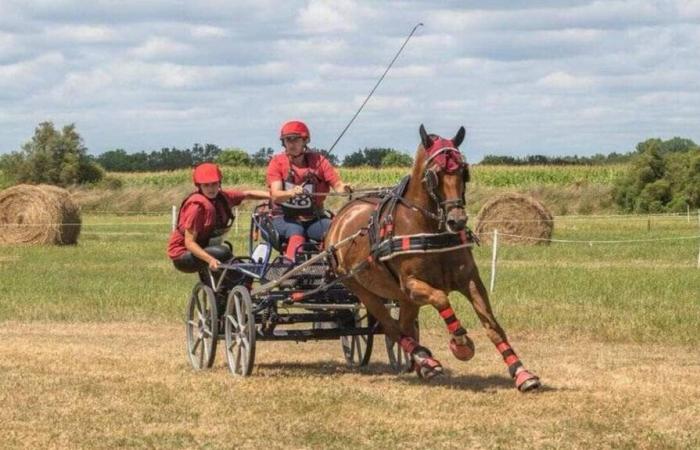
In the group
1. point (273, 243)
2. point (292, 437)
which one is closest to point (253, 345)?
point (273, 243)

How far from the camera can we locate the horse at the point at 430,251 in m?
9.94

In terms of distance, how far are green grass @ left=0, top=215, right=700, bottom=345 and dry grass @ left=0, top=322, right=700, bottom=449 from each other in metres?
1.65

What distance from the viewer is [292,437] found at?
8.60 m

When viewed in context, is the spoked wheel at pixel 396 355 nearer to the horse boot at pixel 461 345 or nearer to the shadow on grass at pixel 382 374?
the shadow on grass at pixel 382 374

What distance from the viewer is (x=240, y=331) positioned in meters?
11.7

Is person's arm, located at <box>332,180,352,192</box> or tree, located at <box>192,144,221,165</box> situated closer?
person's arm, located at <box>332,180,352,192</box>

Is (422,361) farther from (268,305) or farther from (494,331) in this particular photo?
(268,305)

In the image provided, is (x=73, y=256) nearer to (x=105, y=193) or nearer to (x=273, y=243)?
(x=273, y=243)

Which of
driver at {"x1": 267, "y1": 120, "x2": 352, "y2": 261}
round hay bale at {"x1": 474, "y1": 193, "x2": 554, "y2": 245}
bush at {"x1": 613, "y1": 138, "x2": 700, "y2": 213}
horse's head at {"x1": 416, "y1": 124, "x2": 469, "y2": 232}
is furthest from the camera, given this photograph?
bush at {"x1": 613, "y1": 138, "x2": 700, "y2": 213}

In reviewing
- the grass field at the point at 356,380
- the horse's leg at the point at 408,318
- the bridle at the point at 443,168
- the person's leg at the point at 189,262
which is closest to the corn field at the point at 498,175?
the grass field at the point at 356,380

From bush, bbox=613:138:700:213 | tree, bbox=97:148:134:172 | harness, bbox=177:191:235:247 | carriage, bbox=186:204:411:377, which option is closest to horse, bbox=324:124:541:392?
carriage, bbox=186:204:411:377

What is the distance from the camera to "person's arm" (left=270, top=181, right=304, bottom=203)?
11633mm

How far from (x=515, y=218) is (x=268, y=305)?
21396mm

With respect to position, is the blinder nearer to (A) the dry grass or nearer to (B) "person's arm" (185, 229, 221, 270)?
(A) the dry grass
